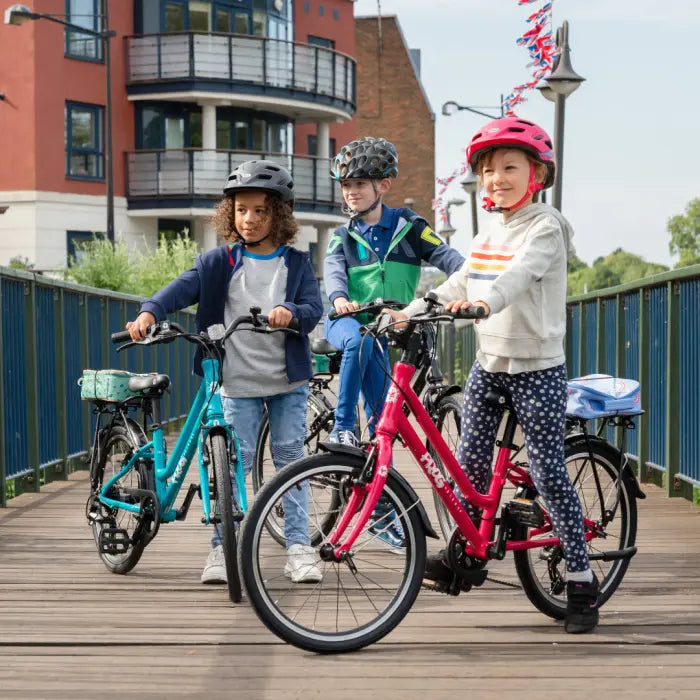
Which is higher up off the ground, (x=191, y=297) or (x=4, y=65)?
(x=4, y=65)

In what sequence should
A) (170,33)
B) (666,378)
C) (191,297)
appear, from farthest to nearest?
(170,33) < (666,378) < (191,297)

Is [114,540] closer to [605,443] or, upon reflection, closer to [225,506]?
[225,506]

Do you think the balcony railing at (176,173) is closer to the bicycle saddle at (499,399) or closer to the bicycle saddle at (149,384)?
the bicycle saddle at (149,384)

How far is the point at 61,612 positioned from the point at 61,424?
4917mm

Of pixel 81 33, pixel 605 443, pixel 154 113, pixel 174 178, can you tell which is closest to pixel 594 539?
pixel 605 443

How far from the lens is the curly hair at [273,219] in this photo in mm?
5895

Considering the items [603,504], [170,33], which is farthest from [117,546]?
[170,33]

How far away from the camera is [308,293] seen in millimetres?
5930

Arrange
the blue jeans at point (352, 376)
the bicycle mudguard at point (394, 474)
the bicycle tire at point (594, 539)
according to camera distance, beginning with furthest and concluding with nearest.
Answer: the blue jeans at point (352, 376)
the bicycle tire at point (594, 539)
the bicycle mudguard at point (394, 474)

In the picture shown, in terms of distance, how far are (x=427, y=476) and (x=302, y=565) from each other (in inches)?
30.8

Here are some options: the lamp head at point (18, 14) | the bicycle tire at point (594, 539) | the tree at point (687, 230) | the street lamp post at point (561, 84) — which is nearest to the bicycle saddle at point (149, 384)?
the bicycle tire at point (594, 539)

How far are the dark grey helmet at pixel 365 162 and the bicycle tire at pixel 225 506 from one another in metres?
1.67

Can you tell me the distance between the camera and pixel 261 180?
19.0 feet

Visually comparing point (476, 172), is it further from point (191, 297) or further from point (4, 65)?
point (4, 65)
